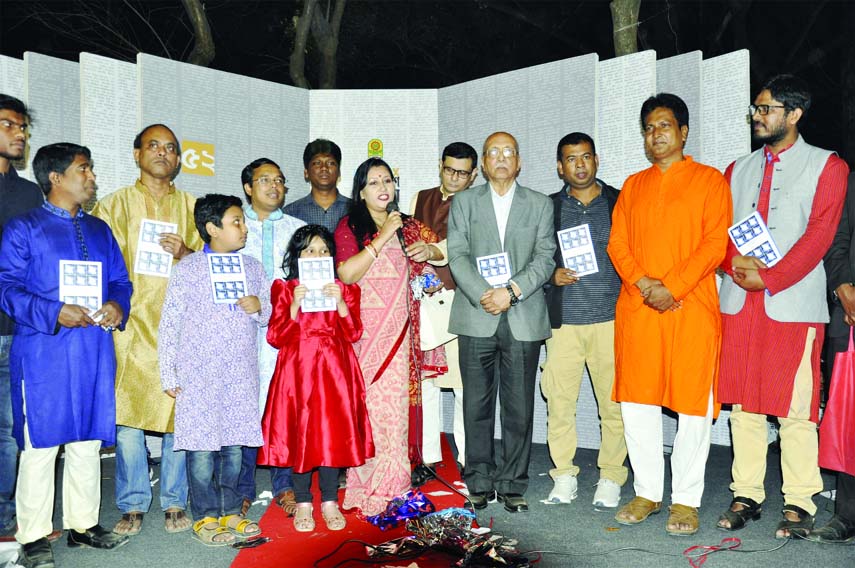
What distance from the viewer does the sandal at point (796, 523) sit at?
3305 millimetres

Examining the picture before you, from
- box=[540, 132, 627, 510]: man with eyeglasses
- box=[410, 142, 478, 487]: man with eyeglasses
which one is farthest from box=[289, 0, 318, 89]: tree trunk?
box=[540, 132, 627, 510]: man with eyeglasses

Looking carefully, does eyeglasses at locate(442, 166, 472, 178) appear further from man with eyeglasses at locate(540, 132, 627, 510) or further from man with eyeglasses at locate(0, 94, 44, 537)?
man with eyeglasses at locate(0, 94, 44, 537)

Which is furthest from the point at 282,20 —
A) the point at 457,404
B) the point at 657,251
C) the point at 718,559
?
the point at 718,559

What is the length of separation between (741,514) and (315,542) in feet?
6.39

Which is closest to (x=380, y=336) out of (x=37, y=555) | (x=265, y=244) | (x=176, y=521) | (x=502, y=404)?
(x=502, y=404)

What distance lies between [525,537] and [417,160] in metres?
3.16

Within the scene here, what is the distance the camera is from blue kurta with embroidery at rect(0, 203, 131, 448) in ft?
10.2

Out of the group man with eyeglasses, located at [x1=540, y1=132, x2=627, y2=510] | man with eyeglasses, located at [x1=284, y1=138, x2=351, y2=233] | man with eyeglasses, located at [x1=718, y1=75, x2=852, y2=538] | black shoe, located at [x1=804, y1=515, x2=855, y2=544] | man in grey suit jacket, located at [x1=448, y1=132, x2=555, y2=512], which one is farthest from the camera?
man with eyeglasses, located at [x1=284, y1=138, x2=351, y2=233]

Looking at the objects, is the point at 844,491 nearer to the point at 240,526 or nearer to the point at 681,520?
the point at 681,520

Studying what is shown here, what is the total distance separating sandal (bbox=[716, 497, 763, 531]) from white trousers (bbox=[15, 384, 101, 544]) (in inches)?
111

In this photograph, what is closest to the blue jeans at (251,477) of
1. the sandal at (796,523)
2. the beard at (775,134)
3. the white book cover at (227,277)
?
the white book cover at (227,277)

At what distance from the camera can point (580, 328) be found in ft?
13.0

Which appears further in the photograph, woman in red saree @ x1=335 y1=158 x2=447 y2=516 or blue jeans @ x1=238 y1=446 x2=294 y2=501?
blue jeans @ x1=238 y1=446 x2=294 y2=501

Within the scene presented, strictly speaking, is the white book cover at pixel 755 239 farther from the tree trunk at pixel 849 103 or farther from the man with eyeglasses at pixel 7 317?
the tree trunk at pixel 849 103
